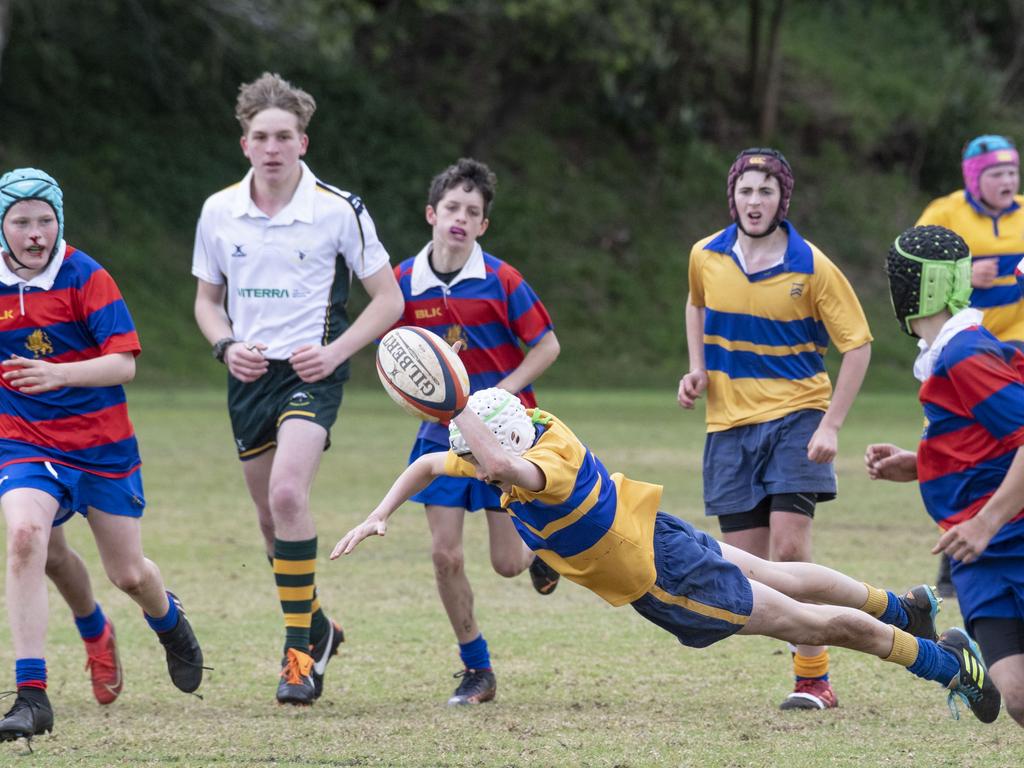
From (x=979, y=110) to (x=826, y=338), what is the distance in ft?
98.6

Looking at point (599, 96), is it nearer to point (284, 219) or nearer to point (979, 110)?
point (979, 110)

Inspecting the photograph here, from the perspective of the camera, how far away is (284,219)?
6.71 metres

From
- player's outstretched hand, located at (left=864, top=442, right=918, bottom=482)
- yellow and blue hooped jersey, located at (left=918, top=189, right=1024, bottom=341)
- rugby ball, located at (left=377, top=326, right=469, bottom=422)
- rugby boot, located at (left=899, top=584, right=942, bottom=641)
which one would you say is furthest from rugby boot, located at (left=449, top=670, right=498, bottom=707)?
yellow and blue hooped jersey, located at (left=918, top=189, right=1024, bottom=341)

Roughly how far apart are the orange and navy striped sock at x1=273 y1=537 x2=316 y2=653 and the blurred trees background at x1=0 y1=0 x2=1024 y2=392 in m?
19.2

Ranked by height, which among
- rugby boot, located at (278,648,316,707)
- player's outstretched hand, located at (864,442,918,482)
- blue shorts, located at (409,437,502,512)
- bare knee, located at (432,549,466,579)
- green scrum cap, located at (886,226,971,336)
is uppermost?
green scrum cap, located at (886,226,971,336)

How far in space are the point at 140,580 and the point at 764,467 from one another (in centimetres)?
252

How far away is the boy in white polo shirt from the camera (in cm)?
651

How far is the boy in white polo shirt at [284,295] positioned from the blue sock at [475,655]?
0.60m

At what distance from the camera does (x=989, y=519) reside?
4.35 meters

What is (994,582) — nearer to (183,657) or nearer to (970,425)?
(970,425)

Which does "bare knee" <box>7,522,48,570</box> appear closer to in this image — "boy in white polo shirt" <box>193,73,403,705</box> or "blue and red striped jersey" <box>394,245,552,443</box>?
"boy in white polo shirt" <box>193,73,403,705</box>

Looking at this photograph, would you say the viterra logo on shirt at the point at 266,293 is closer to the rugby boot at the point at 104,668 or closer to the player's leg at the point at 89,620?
the player's leg at the point at 89,620

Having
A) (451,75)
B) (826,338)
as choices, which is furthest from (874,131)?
(826,338)

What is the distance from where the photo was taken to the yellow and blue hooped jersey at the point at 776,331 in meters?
6.32
